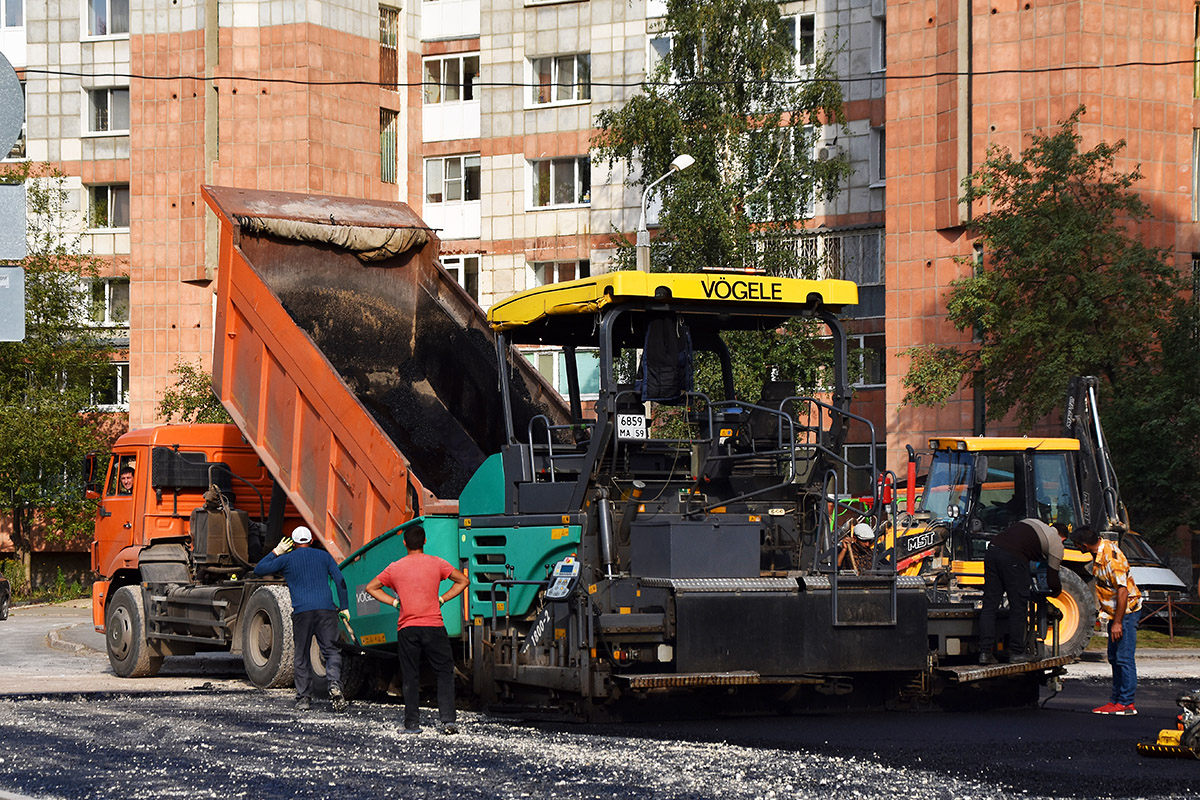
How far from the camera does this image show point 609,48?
3788 centimetres

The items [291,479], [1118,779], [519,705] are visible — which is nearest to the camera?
[1118,779]

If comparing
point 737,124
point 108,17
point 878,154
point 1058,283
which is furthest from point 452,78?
point 1058,283

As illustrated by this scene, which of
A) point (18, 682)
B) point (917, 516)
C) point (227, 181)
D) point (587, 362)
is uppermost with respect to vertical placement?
point (227, 181)

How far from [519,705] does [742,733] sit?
5.97ft

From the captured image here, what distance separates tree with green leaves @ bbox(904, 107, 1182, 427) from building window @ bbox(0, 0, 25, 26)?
2754 centimetres

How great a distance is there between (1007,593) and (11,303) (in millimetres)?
7672

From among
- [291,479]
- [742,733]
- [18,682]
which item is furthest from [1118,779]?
[18,682]

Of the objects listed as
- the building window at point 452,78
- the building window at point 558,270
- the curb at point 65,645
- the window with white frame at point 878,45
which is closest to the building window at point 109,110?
the building window at point 452,78

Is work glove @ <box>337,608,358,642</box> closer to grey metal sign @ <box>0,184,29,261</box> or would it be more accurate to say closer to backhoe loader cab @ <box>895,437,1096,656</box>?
grey metal sign @ <box>0,184,29,261</box>

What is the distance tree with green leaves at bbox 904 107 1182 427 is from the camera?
79.8 ft

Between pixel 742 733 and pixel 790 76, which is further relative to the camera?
pixel 790 76

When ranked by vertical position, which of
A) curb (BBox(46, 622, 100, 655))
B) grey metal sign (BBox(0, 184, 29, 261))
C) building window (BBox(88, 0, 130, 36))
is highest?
building window (BBox(88, 0, 130, 36))

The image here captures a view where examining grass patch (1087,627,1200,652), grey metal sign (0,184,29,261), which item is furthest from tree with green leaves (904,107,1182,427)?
grey metal sign (0,184,29,261)

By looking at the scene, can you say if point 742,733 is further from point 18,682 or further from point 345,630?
point 18,682
